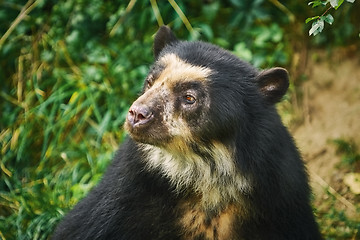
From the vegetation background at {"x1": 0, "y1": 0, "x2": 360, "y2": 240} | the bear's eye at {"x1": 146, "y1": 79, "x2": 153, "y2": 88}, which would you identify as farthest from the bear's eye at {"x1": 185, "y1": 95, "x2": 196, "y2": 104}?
the vegetation background at {"x1": 0, "y1": 0, "x2": 360, "y2": 240}

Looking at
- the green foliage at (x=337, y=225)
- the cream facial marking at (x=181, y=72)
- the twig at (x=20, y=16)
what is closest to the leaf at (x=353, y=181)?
the green foliage at (x=337, y=225)

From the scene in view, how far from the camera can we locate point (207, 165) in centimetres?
497

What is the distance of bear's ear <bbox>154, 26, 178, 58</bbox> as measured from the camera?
5422mm

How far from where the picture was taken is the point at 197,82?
4.77 meters

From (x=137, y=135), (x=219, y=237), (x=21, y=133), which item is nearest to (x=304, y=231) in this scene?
(x=219, y=237)

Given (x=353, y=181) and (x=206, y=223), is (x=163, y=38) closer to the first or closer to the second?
(x=206, y=223)

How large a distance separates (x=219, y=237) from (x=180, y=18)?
3679 millimetres

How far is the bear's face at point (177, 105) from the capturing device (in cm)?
463

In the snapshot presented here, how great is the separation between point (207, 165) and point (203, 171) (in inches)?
3.0

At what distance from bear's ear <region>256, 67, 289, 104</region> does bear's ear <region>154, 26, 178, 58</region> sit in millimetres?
865

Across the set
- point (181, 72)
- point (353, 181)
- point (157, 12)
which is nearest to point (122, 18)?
point (157, 12)

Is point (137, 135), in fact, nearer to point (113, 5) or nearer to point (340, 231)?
point (340, 231)

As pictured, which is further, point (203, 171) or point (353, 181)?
point (353, 181)

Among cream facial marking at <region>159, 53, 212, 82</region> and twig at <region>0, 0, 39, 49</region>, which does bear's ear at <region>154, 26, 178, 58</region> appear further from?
twig at <region>0, 0, 39, 49</region>
